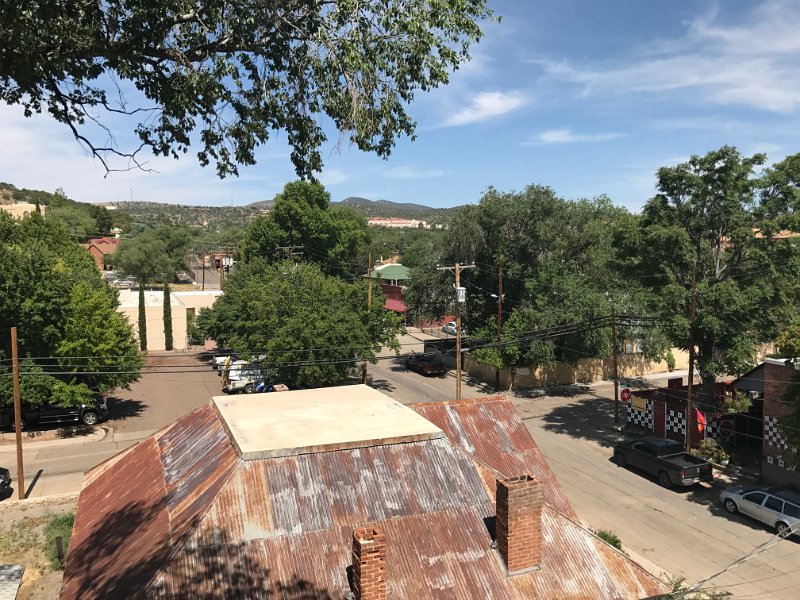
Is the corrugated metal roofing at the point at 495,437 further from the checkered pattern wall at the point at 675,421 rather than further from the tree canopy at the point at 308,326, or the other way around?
the checkered pattern wall at the point at 675,421

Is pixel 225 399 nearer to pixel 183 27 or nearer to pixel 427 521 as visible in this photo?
pixel 427 521

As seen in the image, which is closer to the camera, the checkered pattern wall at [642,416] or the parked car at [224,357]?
the checkered pattern wall at [642,416]

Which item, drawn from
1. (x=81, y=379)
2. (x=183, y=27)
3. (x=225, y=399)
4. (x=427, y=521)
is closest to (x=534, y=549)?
(x=427, y=521)

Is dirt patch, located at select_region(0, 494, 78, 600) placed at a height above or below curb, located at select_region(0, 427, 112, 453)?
above

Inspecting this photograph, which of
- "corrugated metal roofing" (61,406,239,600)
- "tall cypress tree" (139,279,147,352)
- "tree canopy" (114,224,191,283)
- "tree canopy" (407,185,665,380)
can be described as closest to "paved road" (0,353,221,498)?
"tall cypress tree" (139,279,147,352)

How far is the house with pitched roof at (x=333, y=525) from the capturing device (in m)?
8.25

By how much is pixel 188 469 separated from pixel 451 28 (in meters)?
8.60

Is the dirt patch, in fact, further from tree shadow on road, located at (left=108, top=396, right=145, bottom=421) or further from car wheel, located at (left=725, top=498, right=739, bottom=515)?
car wheel, located at (left=725, top=498, right=739, bottom=515)

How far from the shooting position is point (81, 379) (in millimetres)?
26312

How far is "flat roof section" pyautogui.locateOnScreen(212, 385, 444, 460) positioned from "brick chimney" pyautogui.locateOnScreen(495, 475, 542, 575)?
6.94 ft

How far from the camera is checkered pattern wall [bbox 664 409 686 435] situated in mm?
25156

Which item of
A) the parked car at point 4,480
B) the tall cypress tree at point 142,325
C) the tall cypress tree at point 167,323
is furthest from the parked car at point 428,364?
the parked car at point 4,480

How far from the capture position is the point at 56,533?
1603 centimetres

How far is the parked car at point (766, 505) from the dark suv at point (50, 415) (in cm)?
2560
